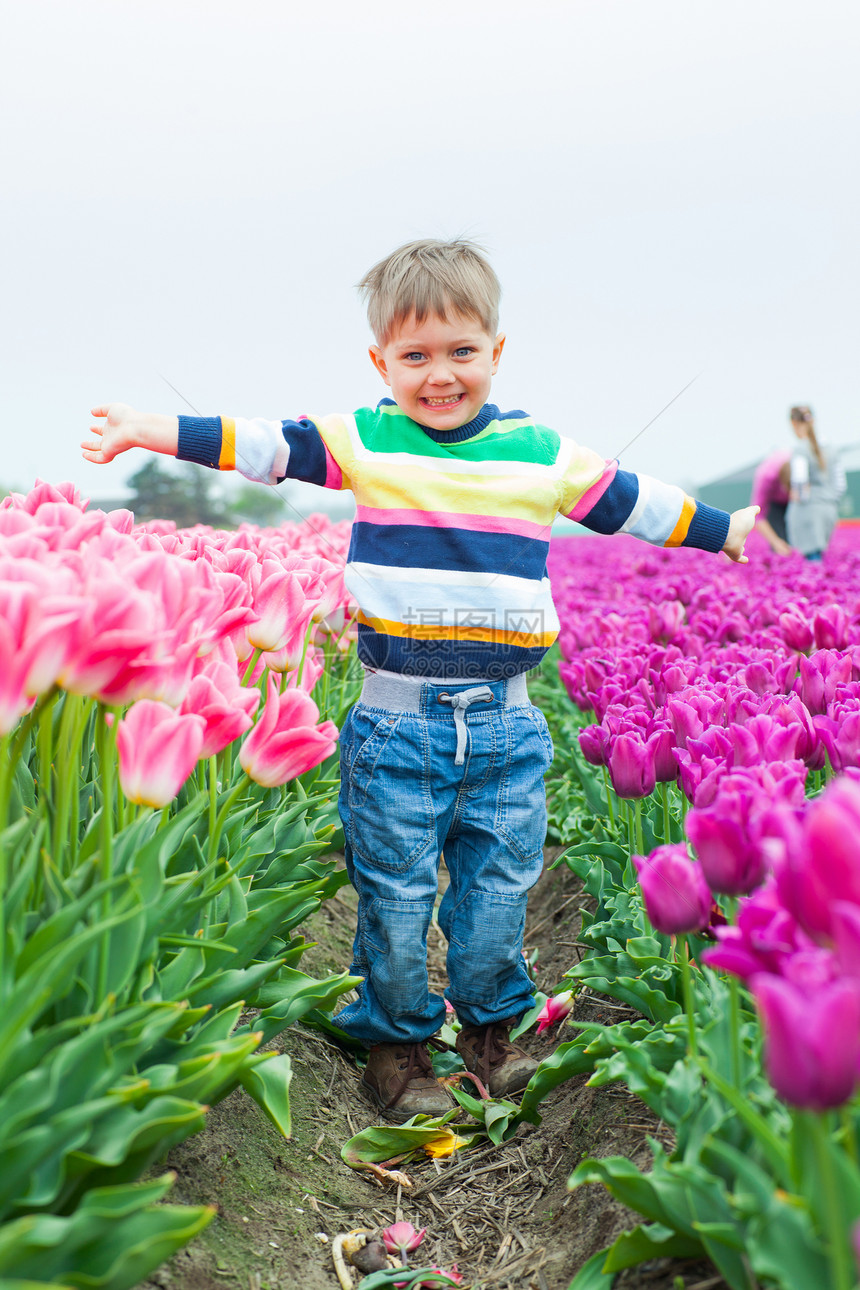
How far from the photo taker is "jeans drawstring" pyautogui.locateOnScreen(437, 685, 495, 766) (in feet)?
7.25

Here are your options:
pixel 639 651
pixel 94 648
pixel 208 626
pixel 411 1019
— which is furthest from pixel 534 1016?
pixel 94 648

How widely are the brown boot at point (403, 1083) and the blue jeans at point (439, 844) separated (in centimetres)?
3

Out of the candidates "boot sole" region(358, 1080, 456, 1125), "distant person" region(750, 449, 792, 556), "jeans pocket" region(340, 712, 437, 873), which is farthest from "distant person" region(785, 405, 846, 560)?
"boot sole" region(358, 1080, 456, 1125)

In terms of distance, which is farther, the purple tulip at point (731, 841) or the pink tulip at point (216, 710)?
the pink tulip at point (216, 710)

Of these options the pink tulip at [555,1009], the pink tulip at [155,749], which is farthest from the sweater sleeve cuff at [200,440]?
the pink tulip at [555,1009]

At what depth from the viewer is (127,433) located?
207 centimetres

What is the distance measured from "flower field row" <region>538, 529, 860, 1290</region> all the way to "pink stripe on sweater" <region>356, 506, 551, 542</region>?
0.45 meters

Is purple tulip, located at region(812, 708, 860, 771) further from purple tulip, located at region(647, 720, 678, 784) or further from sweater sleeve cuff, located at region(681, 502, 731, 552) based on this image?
sweater sleeve cuff, located at region(681, 502, 731, 552)

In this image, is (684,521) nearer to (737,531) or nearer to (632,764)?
(737,531)

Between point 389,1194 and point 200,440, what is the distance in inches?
60.8

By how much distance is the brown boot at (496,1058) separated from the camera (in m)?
2.27

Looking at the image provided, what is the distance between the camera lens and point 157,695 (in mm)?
1378

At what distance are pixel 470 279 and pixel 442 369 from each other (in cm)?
21

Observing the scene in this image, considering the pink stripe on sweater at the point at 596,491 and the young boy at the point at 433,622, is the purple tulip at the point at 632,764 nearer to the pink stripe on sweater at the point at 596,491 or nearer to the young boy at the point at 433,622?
the young boy at the point at 433,622
